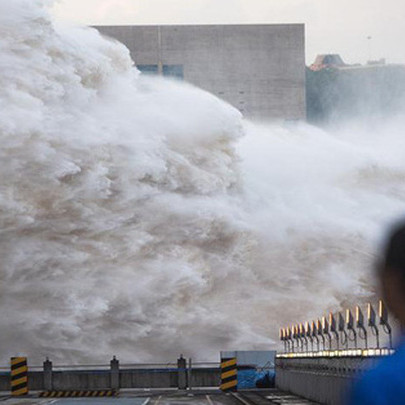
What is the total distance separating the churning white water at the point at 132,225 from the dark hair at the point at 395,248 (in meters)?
60.1

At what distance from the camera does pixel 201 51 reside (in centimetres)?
10825

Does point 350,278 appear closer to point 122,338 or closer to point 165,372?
point 122,338

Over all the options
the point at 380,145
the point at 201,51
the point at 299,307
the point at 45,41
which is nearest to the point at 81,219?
the point at 45,41

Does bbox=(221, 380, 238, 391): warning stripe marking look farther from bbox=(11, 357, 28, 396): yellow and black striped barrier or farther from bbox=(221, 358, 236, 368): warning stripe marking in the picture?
bbox=(11, 357, 28, 396): yellow and black striped barrier

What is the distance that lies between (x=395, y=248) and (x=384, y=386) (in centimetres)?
45

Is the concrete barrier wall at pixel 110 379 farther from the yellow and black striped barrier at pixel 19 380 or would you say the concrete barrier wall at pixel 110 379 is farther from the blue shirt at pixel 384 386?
the blue shirt at pixel 384 386

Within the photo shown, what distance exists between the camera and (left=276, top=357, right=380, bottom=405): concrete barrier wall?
3190cm

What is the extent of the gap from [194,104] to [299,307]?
1305 centimetres

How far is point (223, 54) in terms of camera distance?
357ft

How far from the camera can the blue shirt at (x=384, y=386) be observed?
4008mm

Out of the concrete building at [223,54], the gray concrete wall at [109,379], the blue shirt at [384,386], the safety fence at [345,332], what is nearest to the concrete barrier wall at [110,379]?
the gray concrete wall at [109,379]

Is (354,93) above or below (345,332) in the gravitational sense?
above

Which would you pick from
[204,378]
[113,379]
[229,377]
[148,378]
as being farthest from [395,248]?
[204,378]

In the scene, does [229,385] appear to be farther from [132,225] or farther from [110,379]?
[132,225]
